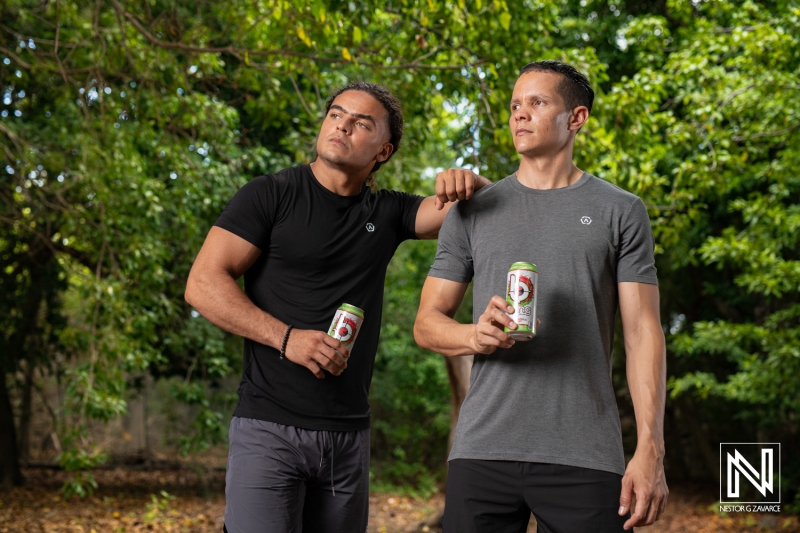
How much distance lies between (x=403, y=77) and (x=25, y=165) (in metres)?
3.23

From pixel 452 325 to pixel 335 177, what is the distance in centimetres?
96

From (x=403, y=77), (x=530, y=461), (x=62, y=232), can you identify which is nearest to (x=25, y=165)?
(x=62, y=232)

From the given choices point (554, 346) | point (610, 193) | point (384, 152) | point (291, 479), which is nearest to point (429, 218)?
point (384, 152)

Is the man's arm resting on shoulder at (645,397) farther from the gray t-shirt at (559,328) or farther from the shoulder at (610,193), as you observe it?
the shoulder at (610,193)

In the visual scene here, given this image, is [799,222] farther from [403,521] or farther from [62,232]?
[62,232]

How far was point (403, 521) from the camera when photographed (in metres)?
10.5

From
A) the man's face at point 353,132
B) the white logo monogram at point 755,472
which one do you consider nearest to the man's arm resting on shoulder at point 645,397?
the man's face at point 353,132

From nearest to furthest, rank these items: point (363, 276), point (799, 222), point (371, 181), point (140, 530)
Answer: point (363, 276) → point (371, 181) → point (799, 222) → point (140, 530)

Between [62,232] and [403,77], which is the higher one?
[403,77]

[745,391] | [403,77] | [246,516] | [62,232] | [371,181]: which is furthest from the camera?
[745,391]

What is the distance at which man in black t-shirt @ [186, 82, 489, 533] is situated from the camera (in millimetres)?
2697

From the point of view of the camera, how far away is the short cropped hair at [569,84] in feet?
8.04

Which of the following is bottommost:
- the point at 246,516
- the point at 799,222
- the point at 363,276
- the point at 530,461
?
the point at 246,516

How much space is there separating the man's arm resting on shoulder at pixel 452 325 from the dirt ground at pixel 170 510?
6.77 m
